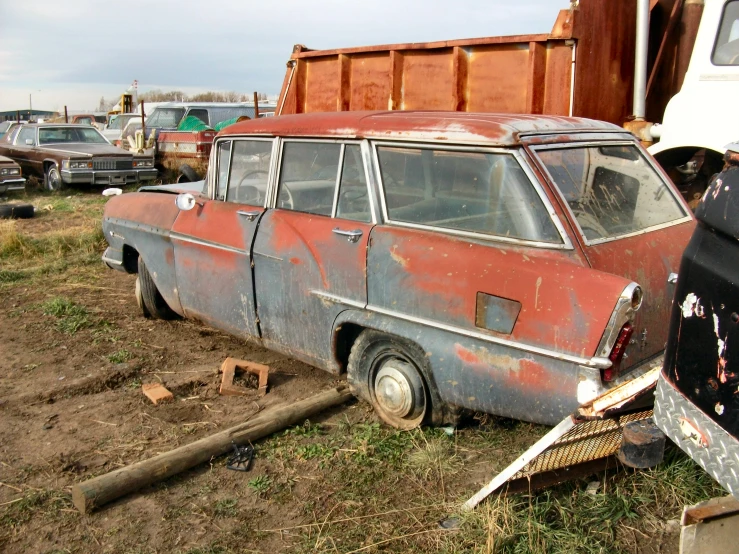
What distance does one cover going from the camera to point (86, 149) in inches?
569

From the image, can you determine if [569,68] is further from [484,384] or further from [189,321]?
[189,321]

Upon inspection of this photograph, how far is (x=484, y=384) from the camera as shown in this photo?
326cm

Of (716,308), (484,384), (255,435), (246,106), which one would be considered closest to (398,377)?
(484,384)

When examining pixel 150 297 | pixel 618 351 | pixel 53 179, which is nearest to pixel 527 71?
pixel 618 351

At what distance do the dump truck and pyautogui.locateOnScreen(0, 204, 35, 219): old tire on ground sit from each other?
727 centimetres

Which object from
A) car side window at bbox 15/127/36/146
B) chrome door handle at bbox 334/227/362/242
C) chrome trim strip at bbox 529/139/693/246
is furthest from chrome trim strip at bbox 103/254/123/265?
car side window at bbox 15/127/36/146

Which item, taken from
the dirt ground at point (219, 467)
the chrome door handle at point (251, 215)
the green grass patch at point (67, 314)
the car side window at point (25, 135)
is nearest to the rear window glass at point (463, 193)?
the chrome door handle at point (251, 215)

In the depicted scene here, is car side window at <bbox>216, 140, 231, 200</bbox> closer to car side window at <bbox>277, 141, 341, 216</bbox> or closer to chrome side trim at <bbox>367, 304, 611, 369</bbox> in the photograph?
car side window at <bbox>277, 141, 341, 216</bbox>

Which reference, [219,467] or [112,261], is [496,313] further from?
[112,261]

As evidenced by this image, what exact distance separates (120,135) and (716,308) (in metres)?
18.1

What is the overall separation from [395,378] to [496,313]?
2.55 feet

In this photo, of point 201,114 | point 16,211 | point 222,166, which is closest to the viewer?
point 222,166

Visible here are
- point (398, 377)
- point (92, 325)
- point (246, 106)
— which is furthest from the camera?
point (246, 106)

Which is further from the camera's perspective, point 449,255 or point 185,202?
point 185,202
